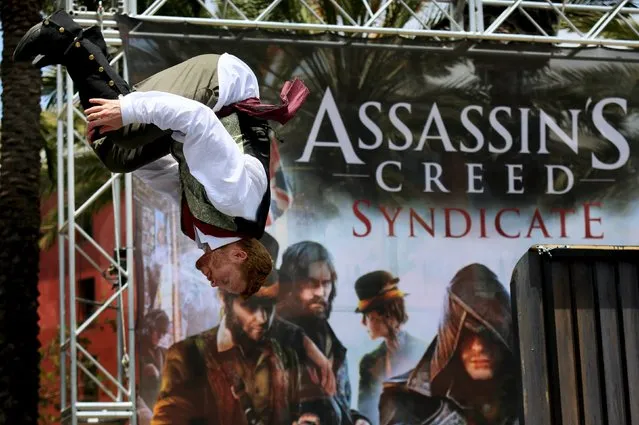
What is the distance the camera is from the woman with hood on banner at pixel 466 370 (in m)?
9.55

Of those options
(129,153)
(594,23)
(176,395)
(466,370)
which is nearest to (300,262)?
(176,395)

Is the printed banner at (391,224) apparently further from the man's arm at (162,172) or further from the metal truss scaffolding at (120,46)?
the man's arm at (162,172)

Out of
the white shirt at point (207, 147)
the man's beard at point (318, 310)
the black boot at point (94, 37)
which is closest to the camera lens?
the white shirt at point (207, 147)

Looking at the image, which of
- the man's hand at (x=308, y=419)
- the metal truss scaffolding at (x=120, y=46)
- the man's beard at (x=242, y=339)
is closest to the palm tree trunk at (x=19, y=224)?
the metal truss scaffolding at (x=120, y=46)

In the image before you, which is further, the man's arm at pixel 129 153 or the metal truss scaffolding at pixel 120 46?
the metal truss scaffolding at pixel 120 46

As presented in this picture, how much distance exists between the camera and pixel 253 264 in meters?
4.81

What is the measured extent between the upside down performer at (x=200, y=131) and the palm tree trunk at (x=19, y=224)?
736cm

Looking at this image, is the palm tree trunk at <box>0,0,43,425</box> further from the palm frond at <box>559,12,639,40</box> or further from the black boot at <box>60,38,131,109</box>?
the black boot at <box>60,38,131,109</box>

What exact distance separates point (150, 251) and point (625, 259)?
438 cm

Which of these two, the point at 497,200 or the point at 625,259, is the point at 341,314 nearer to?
the point at 497,200

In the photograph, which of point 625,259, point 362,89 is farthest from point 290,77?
point 625,259

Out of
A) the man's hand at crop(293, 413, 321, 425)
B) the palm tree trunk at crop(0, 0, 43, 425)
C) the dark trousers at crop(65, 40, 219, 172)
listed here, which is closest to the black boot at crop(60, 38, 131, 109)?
the dark trousers at crop(65, 40, 219, 172)

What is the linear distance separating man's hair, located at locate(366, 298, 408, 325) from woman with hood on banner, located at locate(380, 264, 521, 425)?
0.28 meters

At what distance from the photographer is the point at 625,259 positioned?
5551 millimetres
